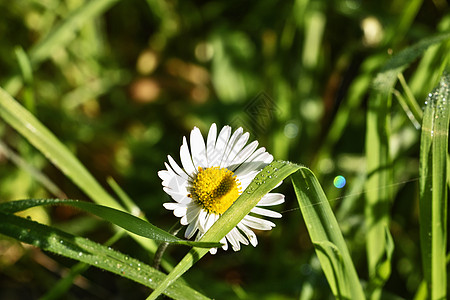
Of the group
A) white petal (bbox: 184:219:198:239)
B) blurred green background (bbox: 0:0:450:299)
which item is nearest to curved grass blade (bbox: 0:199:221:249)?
white petal (bbox: 184:219:198:239)

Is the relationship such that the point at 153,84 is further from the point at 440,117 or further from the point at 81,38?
the point at 440,117

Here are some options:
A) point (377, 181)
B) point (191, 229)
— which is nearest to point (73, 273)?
point (191, 229)

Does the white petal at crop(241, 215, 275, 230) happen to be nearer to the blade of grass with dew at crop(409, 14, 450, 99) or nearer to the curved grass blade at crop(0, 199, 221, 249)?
the curved grass blade at crop(0, 199, 221, 249)

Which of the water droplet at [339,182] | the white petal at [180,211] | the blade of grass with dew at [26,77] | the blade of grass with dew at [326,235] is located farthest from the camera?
the water droplet at [339,182]

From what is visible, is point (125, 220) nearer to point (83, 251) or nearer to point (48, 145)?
point (83, 251)

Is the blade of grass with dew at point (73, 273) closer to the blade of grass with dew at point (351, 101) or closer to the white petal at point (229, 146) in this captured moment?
the white petal at point (229, 146)

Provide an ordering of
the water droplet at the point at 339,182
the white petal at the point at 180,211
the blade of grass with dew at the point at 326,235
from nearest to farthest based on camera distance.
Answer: the white petal at the point at 180,211, the blade of grass with dew at the point at 326,235, the water droplet at the point at 339,182

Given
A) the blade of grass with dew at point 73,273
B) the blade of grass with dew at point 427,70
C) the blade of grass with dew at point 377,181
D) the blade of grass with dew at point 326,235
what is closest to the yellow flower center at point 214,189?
the blade of grass with dew at point 326,235
